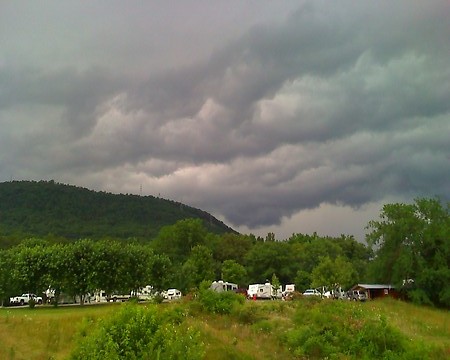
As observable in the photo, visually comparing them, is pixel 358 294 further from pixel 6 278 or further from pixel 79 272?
pixel 6 278

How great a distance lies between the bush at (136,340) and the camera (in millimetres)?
14438

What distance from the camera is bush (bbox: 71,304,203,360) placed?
568 inches

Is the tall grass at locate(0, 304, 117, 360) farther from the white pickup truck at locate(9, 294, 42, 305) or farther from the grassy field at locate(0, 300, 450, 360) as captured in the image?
the white pickup truck at locate(9, 294, 42, 305)

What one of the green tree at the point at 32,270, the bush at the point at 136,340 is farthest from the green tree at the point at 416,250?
the bush at the point at 136,340

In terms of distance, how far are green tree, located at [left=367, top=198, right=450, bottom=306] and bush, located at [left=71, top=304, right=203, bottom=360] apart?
4943 cm

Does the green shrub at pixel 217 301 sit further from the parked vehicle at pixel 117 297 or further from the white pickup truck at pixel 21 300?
the white pickup truck at pixel 21 300

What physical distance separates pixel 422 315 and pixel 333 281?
2229 cm

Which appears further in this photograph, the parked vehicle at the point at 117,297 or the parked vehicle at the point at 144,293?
the parked vehicle at the point at 117,297

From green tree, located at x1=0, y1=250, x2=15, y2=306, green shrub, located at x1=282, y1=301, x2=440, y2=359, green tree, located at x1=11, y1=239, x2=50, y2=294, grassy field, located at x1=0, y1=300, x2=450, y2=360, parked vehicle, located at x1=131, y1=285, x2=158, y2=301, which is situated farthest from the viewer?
parked vehicle, located at x1=131, y1=285, x2=158, y2=301

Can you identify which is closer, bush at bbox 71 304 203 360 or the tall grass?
bush at bbox 71 304 203 360

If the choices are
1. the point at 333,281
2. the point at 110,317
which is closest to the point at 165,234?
the point at 333,281

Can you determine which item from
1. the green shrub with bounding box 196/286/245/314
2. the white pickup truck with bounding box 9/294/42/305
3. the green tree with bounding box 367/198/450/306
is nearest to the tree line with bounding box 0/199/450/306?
the green tree with bounding box 367/198/450/306

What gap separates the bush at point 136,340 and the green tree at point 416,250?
49432mm

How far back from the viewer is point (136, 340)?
1558cm
